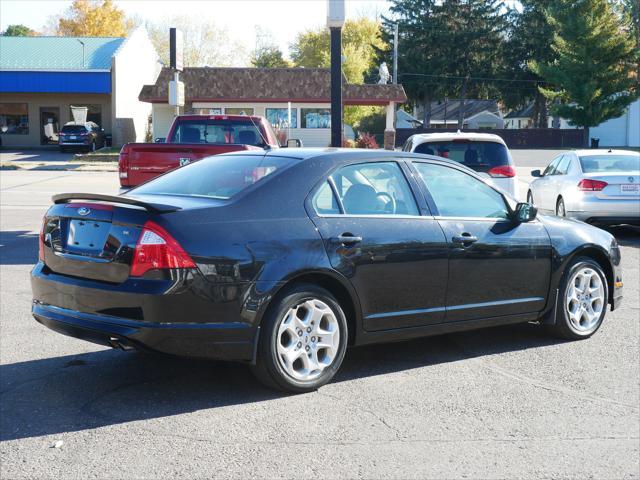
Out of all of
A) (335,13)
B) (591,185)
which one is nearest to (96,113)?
(335,13)

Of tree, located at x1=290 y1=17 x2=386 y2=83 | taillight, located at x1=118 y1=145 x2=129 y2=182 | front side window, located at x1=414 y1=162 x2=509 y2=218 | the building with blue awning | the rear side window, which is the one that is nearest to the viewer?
front side window, located at x1=414 y1=162 x2=509 y2=218

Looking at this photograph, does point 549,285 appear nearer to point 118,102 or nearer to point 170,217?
point 170,217

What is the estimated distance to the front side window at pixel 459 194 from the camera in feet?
20.7

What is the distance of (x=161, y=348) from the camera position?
5.05m

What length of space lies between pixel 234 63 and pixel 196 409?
3502 inches

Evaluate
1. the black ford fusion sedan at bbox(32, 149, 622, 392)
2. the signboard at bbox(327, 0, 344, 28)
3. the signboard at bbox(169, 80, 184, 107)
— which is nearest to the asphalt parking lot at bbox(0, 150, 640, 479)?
the black ford fusion sedan at bbox(32, 149, 622, 392)

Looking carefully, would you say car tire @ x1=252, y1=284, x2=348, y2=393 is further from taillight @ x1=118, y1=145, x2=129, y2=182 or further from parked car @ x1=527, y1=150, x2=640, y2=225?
parked car @ x1=527, y1=150, x2=640, y2=225

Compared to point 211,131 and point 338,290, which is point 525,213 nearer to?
point 338,290

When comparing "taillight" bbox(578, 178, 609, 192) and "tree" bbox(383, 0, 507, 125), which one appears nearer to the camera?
"taillight" bbox(578, 178, 609, 192)

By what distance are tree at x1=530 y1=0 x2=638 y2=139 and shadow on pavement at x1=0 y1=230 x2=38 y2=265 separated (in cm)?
5333

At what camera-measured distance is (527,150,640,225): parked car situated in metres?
13.7

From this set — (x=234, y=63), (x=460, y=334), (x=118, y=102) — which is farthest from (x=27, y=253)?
(x=234, y=63)

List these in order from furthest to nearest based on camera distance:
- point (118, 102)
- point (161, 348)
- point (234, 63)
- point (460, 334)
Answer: point (234, 63), point (118, 102), point (460, 334), point (161, 348)

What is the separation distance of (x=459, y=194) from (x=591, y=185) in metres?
8.19
